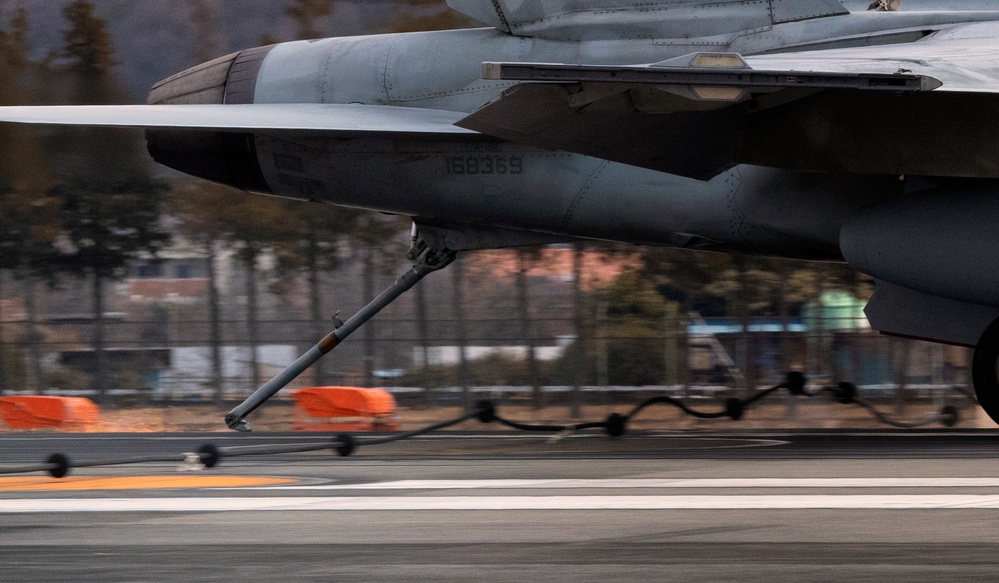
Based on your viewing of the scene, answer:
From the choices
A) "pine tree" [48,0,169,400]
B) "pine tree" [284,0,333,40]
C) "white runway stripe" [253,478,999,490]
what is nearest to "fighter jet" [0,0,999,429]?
"white runway stripe" [253,478,999,490]

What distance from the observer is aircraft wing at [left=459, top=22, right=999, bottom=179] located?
5715 millimetres

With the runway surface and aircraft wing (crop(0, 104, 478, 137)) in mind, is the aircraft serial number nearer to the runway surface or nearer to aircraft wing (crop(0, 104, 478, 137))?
aircraft wing (crop(0, 104, 478, 137))

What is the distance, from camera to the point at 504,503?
5.91m

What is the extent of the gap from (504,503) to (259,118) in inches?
146

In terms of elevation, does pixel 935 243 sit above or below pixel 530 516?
above

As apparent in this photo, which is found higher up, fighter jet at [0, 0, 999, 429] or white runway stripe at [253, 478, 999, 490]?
fighter jet at [0, 0, 999, 429]

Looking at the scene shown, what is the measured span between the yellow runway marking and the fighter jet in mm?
2361

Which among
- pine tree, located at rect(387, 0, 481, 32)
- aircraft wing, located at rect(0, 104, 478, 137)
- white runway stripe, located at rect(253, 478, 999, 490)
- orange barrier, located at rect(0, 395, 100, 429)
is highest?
pine tree, located at rect(387, 0, 481, 32)

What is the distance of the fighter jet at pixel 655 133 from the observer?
6.05 m

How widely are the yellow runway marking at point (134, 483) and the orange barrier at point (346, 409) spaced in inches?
190

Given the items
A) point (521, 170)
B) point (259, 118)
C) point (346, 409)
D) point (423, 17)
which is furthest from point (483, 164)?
point (346, 409)

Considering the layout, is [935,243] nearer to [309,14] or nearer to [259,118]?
[259,118]

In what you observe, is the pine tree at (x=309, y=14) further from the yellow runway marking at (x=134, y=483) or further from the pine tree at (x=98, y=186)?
the yellow runway marking at (x=134, y=483)

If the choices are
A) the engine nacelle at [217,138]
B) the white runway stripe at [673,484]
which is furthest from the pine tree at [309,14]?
the white runway stripe at [673,484]
